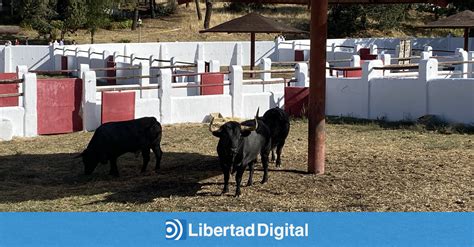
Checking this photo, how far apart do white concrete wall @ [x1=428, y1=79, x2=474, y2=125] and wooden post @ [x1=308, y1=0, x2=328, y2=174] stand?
6.34 m

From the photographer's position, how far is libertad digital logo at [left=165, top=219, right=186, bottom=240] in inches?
191

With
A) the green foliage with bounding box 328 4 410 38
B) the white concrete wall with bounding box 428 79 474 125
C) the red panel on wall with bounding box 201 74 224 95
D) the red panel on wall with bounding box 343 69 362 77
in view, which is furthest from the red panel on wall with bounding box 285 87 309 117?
the green foliage with bounding box 328 4 410 38

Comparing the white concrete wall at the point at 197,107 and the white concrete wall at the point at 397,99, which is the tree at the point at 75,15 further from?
the white concrete wall at the point at 397,99

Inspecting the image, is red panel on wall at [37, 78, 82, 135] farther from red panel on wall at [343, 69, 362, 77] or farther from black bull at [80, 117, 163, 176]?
red panel on wall at [343, 69, 362, 77]

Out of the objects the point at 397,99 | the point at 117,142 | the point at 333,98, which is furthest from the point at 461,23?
the point at 117,142

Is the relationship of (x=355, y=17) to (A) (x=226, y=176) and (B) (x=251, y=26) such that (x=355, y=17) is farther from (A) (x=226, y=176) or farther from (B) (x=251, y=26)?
(A) (x=226, y=176)

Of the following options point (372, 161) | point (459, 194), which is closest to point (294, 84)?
point (372, 161)

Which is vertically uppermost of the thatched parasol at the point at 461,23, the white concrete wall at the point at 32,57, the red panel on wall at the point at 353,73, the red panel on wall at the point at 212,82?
the thatched parasol at the point at 461,23

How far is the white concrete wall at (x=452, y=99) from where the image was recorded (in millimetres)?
17047

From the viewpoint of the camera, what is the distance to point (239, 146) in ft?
32.0

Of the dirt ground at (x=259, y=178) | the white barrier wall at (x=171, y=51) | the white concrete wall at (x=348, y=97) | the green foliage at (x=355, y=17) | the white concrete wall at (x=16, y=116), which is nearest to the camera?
the dirt ground at (x=259, y=178)

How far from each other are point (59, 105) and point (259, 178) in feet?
22.6

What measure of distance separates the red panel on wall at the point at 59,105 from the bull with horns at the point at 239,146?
23.1ft

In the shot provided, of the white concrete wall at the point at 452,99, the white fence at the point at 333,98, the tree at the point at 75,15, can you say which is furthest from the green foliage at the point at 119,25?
the white concrete wall at the point at 452,99
